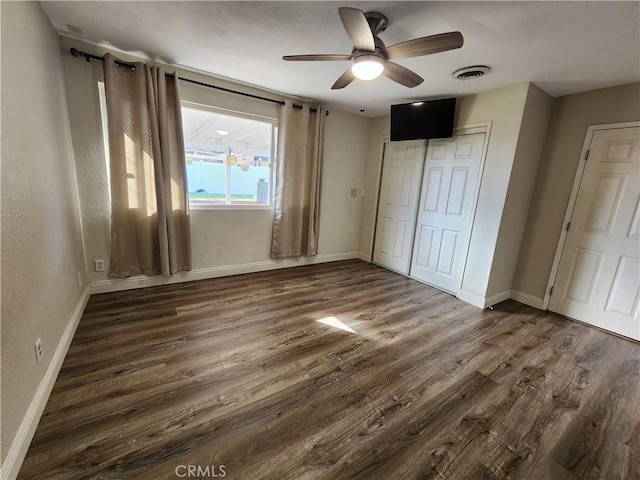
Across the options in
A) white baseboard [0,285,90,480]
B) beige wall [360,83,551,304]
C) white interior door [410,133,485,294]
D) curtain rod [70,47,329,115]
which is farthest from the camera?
white interior door [410,133,485,294]

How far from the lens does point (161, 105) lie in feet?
8.87

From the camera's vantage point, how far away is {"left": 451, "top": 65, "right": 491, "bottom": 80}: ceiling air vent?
239 centimetres

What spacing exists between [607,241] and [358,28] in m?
3.15

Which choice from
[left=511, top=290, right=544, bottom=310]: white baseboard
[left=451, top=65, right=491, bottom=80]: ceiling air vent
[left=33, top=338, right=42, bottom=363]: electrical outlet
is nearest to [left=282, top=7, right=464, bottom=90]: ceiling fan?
[left=451, top=65, right=491, bottom=80]: ceiling air vent

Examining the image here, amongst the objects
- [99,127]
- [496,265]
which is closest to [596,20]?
[496,265]

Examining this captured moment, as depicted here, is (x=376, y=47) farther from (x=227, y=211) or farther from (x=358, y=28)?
(x=227, y=211)

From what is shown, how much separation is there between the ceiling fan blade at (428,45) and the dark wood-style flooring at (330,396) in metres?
2.16

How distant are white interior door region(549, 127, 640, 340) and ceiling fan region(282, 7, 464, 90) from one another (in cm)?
221

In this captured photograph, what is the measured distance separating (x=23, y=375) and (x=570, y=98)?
486 centimetres

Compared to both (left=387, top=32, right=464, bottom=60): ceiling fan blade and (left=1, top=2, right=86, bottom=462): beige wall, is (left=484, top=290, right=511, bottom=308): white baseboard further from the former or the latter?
(left=1, top=2, right=86, bottom=462): beige wall

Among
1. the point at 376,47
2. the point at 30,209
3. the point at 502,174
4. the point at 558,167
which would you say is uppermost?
the point at 376,47

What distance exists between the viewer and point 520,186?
2.96m

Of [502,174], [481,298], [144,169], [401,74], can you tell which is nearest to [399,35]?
[401,74]

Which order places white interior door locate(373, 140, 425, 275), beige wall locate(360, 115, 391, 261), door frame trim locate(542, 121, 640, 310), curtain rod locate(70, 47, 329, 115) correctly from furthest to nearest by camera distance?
beige wall locate(360, 115, 391, 261), white interior door locate(373, 140, 425, 275), door frame trim locate(542, 121, 640, 310), curtain rod locate(70, 47, 329, 115)
